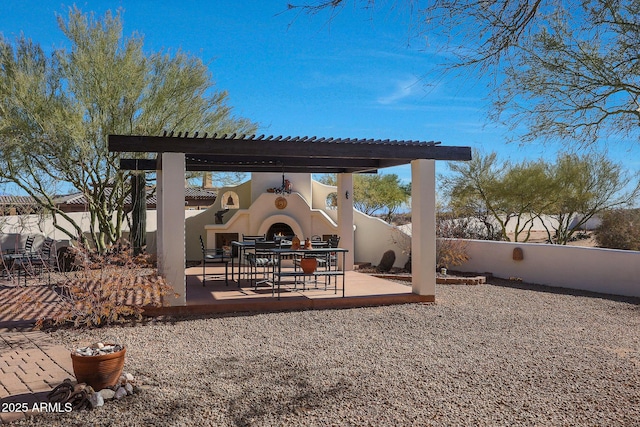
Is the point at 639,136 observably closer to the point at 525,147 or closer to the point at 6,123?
the point at 525,147

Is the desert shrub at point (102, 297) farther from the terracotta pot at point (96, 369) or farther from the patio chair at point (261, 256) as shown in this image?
the terracotta pot at point (96, 369)

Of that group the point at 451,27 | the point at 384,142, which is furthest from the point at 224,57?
the point at 451,27

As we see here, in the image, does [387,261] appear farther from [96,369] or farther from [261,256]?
[96,369]

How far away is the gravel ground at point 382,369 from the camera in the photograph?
4359 millimetres

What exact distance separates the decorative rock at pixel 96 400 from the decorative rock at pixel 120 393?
153 millimetres

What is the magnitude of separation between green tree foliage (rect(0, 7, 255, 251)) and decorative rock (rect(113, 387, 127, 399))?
35.2 feet

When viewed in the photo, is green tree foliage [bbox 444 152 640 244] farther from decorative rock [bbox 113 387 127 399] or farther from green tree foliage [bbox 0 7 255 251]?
decorative rock [bbox 113 387 127 399]

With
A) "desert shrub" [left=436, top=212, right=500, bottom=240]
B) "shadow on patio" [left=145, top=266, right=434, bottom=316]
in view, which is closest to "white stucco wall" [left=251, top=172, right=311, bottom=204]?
"desert shrub" [left=436, top=212, right=500, bottom=240]

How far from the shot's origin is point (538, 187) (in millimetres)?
20672

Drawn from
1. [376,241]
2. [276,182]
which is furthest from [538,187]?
[276,182]

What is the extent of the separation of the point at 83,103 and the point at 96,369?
37.9ft

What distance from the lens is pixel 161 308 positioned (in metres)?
8.41

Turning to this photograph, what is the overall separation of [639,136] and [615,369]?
8.99 feet

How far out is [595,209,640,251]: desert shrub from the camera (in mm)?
16172
